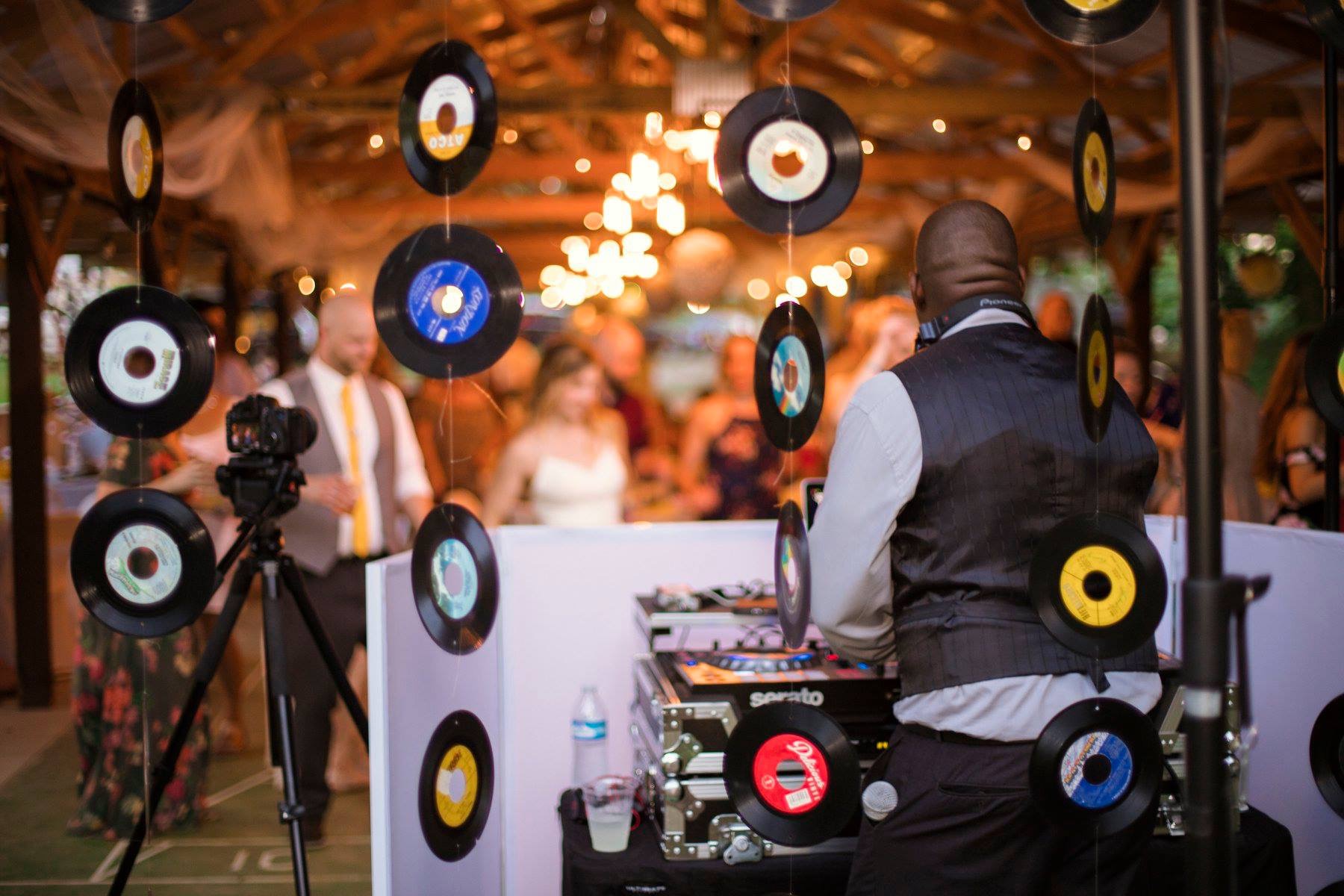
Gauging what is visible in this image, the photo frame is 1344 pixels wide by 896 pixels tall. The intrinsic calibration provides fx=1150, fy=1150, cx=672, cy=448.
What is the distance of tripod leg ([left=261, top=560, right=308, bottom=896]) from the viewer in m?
1.99

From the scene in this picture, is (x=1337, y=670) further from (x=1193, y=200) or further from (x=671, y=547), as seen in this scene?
(x=1193, y=200)

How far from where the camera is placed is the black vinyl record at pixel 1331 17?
183 cm

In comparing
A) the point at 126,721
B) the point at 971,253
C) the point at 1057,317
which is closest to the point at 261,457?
the point at 971,253

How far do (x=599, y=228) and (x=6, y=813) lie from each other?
7.33 metres

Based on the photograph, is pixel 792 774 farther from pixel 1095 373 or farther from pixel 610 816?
pixel 1095 373

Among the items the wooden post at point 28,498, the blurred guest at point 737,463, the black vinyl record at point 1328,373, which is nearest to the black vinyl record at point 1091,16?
the black vinyl record at point 1328,373

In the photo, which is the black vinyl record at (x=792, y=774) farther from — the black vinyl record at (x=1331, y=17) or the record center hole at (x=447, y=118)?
the black vinyl record at (x=1331, y=17)

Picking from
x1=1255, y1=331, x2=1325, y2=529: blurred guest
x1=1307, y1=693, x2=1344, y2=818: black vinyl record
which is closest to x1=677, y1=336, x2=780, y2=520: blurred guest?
x1=1255, y1=331, x2=1325, y2=529: blurred guest

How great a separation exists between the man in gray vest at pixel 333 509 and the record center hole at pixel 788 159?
166 centimetres

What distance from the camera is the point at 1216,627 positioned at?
2.74 ft

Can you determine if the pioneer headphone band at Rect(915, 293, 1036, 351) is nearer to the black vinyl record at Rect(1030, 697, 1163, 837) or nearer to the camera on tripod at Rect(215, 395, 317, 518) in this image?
the black vinyl record at Rect(1030, 697, 1163, 837)

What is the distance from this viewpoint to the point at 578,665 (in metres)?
2.46

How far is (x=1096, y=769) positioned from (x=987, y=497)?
40 cm

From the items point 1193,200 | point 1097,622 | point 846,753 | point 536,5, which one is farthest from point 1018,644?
point 536,5
